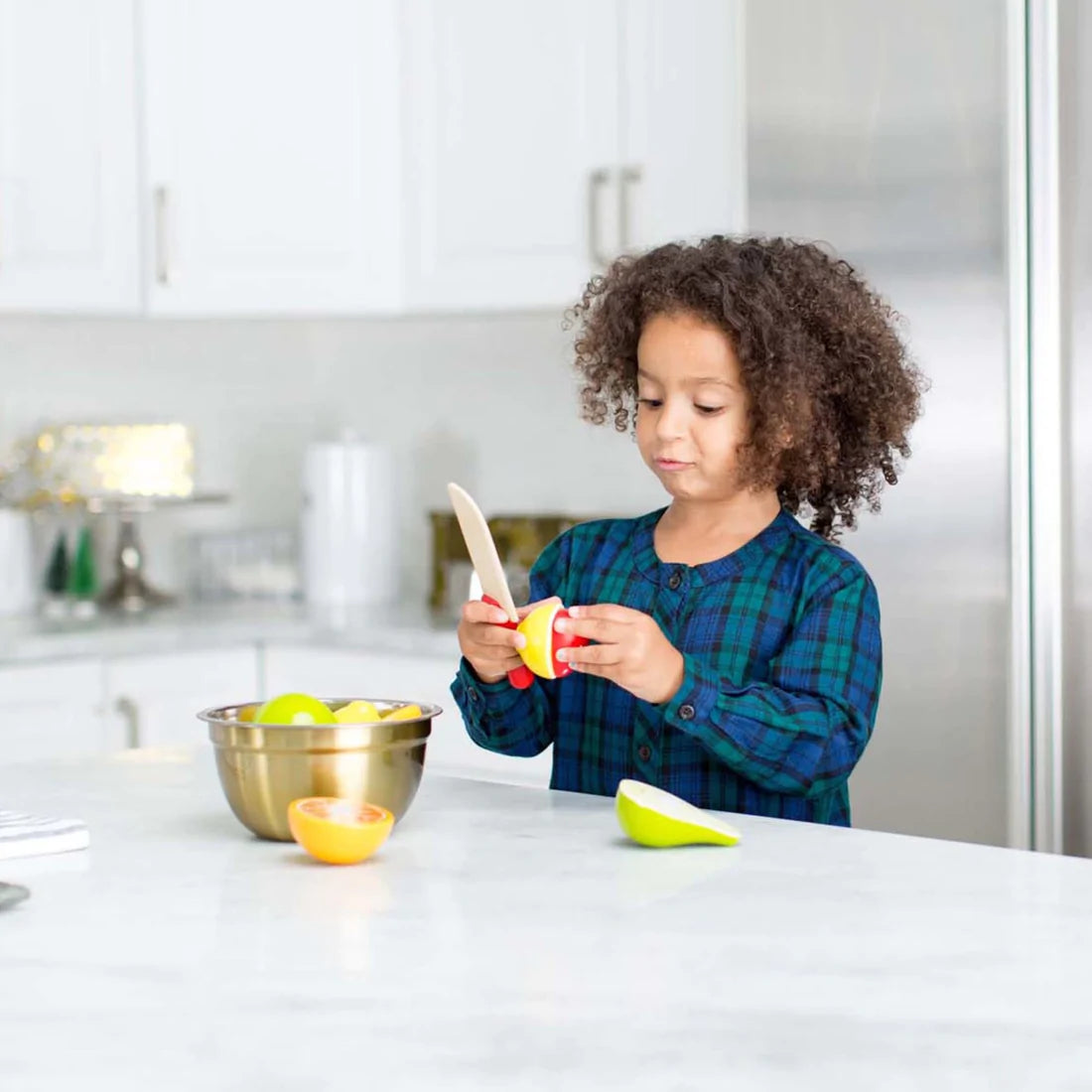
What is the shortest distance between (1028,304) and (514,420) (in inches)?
56.4

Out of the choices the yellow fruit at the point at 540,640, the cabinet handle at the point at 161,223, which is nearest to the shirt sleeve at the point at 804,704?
the yellow fruit at the point at 540,640

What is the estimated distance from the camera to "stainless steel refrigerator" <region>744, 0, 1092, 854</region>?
2266mm

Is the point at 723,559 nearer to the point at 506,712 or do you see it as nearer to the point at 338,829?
the point at 506,712

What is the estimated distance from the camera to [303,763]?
1.25 m

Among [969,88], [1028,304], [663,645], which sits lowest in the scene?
[663,645]

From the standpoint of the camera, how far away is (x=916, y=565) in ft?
7.86

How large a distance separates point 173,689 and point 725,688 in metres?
1.77

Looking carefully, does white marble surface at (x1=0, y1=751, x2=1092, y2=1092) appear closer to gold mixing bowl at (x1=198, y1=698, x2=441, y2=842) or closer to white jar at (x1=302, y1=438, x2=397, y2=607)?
gold mixing bowl at (x1=198, y1=698, x2=441, y2=842)

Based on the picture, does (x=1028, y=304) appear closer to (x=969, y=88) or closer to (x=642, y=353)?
(x=969, y=88)

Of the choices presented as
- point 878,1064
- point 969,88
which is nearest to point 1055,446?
point 969,88

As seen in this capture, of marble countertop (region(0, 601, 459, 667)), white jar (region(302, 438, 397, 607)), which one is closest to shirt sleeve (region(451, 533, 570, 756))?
marble countertop (region(0, 601, 459, 667))

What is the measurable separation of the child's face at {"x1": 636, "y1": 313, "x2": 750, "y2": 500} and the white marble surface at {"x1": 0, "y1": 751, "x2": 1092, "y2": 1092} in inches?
13.9

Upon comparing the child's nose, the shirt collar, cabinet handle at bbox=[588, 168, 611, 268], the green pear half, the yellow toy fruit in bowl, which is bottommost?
the green pear half

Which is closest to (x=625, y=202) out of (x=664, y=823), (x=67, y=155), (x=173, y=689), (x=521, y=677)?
(x=67, y=155)
